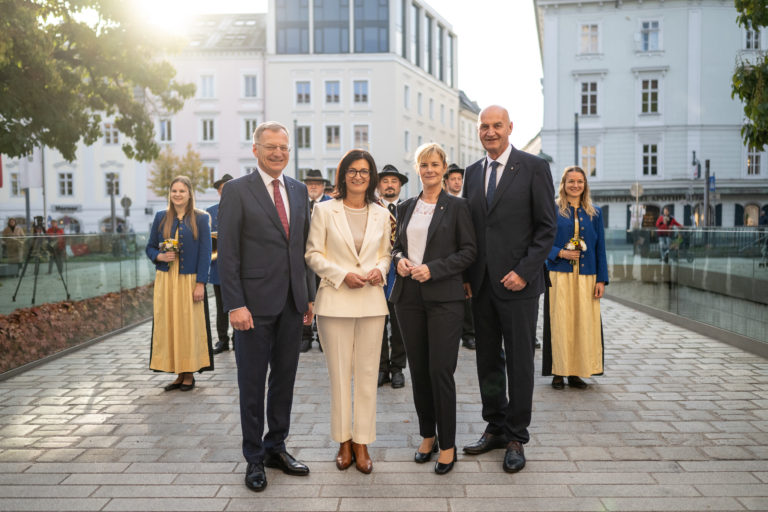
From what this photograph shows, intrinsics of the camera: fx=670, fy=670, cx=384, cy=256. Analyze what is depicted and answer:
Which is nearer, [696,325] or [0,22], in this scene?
[0,22]

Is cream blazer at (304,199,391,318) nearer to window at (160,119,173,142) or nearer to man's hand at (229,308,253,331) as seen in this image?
man's hand at (229,308,253,331)

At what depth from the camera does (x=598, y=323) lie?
670 cm

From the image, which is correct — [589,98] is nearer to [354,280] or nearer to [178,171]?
[178,171]

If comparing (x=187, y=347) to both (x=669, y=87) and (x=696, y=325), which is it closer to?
(x=696, y=325)

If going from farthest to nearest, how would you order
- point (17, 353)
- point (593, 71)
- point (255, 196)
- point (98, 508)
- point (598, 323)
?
point (593, 71)
point (17, 353)
point (598, 323)
point (255, 196)
point (98, 508)

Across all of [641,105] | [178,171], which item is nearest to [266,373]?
[641,105]

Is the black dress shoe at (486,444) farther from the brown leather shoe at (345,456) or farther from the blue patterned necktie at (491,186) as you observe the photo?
the blue patterned necktie at (491,186)

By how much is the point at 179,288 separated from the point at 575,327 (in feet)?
13.2

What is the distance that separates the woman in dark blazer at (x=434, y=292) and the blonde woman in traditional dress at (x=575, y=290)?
2486mm

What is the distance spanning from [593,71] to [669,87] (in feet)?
15.3

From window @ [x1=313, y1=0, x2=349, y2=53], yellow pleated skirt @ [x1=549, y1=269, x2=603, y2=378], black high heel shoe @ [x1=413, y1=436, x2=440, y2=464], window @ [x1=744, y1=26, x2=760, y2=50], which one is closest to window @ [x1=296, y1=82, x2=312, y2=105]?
window @ [x1=313, y1=0, x2=349, y2=53]

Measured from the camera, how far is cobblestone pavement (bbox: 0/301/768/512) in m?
3.88

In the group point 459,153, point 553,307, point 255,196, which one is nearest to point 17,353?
point 255,196

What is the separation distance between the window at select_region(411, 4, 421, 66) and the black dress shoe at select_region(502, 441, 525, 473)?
185 feet
